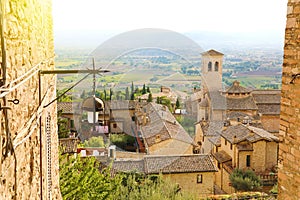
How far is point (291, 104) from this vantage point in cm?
433

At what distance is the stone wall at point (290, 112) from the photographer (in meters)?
4.21

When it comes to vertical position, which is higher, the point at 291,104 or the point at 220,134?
the point at 291,104

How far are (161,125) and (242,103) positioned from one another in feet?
77.0

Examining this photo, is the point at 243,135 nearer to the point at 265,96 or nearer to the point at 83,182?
the point at 83,182

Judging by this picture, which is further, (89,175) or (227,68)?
(227,68)

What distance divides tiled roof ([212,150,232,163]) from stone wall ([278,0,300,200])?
57.6ft

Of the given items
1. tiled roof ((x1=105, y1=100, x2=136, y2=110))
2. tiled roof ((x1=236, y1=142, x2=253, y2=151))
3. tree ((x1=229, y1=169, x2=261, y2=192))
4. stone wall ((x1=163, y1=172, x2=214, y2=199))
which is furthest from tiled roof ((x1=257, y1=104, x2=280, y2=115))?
tiled roof ((x1=105, y1=100, x2=136, y2=110))

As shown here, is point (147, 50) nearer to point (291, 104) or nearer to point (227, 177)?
point (291, 104)

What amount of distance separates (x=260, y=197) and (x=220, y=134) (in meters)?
8.26

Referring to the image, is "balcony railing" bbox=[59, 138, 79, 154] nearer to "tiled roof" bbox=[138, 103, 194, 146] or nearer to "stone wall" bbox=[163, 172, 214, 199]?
"stone wall" bbox=[163, 172, 214, 199]

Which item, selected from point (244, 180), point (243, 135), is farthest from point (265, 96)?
point (244, 180)

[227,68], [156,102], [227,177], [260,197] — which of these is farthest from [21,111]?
[227,177]

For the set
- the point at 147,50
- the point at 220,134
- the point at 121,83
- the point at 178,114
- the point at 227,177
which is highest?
the point at 147,50

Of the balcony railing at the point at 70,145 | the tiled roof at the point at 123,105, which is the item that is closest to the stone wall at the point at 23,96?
the tiled roof at the point at 123,105
